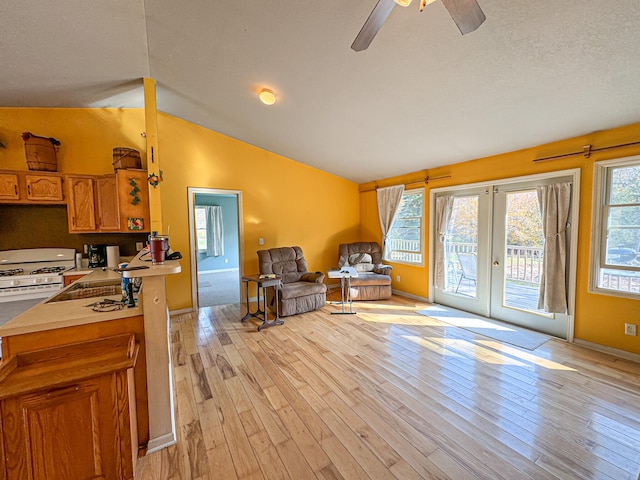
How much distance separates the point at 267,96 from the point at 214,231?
5.67 m

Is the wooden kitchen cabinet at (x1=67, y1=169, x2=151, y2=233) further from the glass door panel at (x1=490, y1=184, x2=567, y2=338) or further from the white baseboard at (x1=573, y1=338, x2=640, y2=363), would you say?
the white baseboard at (x1=573, y1=338, x2=640, y2=363)

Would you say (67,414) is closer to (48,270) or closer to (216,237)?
(48,270)

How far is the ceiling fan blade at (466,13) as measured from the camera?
1326 millimetres

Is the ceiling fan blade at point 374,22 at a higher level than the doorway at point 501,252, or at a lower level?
higher

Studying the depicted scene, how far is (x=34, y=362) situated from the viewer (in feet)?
4.81

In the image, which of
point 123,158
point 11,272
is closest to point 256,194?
point 123,158

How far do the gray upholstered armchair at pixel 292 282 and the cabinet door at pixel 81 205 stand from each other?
2.26 metres

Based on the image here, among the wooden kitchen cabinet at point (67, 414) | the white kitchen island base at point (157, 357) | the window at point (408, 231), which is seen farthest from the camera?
the window at point (408, 231)

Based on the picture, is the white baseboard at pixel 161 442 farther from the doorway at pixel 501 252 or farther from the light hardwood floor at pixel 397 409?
the doorway at pixel 501 252

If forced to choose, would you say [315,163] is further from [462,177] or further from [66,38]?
[66,38]

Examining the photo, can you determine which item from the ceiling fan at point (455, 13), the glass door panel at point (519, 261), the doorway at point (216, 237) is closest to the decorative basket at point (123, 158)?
the ceiling fan at point (455, 13)

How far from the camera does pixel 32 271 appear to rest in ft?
10.5

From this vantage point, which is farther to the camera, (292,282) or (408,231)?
(408,231)

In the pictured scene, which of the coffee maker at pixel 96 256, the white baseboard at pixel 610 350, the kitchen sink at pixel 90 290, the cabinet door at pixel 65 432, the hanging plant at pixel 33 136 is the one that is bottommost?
the white baseboard at pixel 610 350
